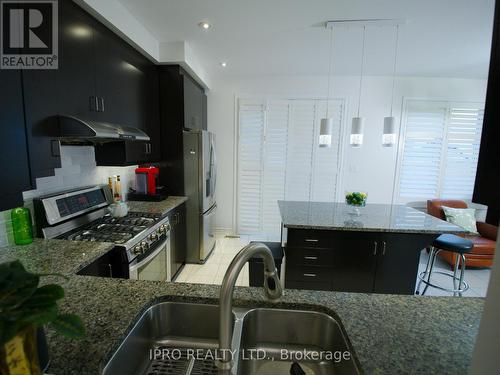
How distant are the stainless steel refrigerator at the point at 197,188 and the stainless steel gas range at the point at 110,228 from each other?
749mm

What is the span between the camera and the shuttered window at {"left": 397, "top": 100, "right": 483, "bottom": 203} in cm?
391

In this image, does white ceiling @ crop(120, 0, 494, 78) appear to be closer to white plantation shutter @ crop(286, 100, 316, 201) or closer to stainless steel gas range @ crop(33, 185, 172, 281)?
white plantation shutter @ crop(286, 100, 316, 201)

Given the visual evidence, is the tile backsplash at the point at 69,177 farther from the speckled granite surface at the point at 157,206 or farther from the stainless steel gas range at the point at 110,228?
the speckled granite surface at the point at 157,206

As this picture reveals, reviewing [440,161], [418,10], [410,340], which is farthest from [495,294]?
[440,161]

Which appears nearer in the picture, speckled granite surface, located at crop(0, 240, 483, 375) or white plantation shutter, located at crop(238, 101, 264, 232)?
speckled granite surface, located at crop(0, 240, 483, 375)

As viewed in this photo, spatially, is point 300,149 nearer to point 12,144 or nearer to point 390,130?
point 390,130

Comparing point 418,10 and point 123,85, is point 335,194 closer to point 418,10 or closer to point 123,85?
point 418,10

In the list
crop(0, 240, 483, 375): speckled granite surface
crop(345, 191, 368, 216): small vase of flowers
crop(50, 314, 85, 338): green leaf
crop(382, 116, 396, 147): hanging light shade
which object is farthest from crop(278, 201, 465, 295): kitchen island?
crop(50, 314, 85, 338): green leaf

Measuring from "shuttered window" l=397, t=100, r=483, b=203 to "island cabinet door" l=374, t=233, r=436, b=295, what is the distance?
90.4 inches

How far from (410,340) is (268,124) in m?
3.67

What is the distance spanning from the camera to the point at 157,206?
2600 millimetres

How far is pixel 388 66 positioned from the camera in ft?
11.3

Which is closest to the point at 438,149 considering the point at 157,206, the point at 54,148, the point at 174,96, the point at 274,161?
the point at 274,161

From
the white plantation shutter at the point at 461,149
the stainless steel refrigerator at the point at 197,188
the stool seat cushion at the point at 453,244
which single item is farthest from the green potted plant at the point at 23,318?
the white plantation shutter at the point at 461,149
